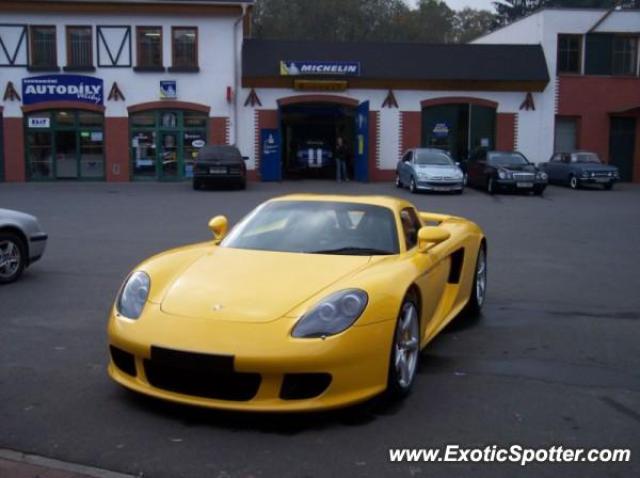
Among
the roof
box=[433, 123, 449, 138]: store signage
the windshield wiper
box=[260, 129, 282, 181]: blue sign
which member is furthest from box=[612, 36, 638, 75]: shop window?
the windshield wiper

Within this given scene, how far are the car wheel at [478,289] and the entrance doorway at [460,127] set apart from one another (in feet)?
85.7

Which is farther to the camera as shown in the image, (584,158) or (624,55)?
(624,55)

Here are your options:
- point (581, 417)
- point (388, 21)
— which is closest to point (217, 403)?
point (581, 417)

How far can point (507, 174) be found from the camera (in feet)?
86.7

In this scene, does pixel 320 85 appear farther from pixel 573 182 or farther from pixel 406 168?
pixel 573 182

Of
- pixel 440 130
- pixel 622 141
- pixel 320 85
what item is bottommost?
pixel 622 141

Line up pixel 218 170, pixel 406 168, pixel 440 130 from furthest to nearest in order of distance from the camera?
pixel 440 130 < pixel 406 168 < pixel 218 170

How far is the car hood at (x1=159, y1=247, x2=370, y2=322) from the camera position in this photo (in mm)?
4703

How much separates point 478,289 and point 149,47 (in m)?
26.7

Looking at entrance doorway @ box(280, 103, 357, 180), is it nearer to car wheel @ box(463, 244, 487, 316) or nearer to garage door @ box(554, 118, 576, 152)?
garage door @ box(554, 118, 576, 152)

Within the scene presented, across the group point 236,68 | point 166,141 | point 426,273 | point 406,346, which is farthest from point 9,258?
point 236,68

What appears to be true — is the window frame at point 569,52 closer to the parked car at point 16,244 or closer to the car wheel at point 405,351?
the parked car at point 16,244

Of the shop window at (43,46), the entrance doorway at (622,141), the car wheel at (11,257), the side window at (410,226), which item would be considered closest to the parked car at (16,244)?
the car wheel at (11,257)

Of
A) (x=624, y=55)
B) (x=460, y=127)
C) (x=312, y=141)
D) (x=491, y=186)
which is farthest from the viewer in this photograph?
(x=312, y=141)
